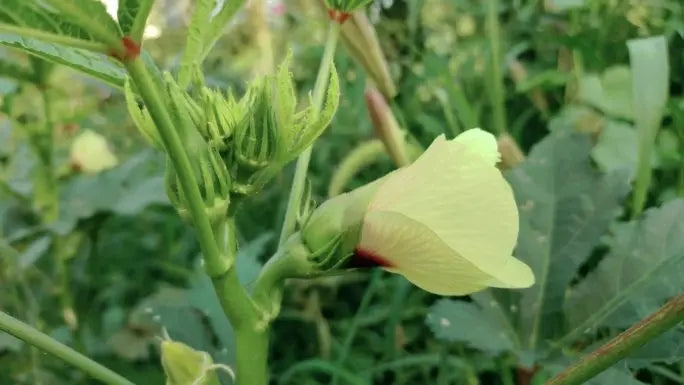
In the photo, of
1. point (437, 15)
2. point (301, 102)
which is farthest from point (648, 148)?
point (437, 15)

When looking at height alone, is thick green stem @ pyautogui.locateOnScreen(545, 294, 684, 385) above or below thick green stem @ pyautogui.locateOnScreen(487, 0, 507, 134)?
above

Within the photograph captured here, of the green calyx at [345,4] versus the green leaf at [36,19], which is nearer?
the green leaf at [36,19]

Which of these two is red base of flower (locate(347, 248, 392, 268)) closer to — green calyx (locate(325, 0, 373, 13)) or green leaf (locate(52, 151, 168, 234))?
green calyx (locate(325, 0, 373, 13))

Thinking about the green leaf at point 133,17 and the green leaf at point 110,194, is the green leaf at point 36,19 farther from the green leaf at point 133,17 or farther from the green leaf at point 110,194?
the green leaf at point 110,194

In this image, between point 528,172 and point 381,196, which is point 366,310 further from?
point 381,196

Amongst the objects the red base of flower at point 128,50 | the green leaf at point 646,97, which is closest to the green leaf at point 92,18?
the red base of flower at point 128,50

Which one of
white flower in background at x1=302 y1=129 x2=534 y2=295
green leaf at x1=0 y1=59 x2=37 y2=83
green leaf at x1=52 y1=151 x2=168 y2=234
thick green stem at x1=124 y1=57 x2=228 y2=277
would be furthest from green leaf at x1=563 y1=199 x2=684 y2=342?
green leaf at x1=0 y1=59 x2=37 y2=83

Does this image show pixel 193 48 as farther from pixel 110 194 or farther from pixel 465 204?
pixel 110 194
